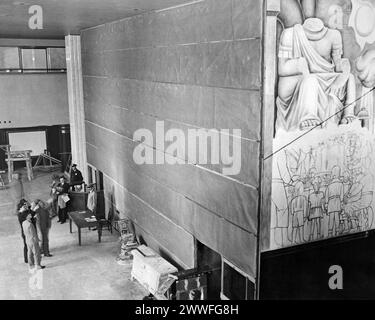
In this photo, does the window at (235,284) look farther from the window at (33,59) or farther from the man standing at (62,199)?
the window at (33,59)

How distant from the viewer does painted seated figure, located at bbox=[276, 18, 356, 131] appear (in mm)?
7141

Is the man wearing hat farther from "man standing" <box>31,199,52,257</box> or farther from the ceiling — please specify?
the ceiling

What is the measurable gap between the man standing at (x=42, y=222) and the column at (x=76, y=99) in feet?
15.6

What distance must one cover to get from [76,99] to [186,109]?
8.18 m

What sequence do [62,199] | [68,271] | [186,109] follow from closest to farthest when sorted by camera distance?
1. [186,109]
2. [68,271]
3. [62,199]

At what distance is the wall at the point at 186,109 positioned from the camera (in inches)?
289

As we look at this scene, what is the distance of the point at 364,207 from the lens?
28.1 ft

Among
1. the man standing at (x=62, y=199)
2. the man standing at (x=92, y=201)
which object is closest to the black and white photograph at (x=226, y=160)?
the man standing at (x=92, y=201)

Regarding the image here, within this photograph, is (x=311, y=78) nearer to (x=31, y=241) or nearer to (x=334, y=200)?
(x=334, y=200)

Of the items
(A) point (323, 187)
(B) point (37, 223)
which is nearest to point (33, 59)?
(B) point (37, 223)

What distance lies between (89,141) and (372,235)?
9751 millimetres

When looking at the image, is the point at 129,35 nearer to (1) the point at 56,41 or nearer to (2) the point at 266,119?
(2) the point at 266,119

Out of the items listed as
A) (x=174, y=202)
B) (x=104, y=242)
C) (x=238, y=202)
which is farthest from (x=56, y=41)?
(x=238, y=202)

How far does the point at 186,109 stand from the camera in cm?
904
